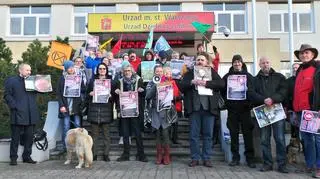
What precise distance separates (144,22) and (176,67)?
10426 mm

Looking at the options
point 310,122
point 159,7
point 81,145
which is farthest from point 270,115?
point 159,7

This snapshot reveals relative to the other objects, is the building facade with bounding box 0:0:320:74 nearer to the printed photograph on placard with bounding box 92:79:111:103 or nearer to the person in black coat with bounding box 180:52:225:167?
the printed photograph on placard with bounding box 92:79:111:103

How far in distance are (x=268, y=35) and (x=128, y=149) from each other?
63.5ft

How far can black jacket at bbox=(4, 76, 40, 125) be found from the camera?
960 centimetres

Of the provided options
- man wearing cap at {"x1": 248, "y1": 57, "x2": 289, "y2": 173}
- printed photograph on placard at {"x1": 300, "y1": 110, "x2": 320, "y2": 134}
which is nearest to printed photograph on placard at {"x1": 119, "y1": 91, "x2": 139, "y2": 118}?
man wearing cap at {"x1": 248, "y1": 57, "x2": 289, "y2": 173}

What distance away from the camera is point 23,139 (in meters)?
9.92

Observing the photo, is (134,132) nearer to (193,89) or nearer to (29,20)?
(193,89)

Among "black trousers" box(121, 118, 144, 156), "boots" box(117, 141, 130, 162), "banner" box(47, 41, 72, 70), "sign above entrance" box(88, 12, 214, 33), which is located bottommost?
"boots" box(117, 141, 130, 162)

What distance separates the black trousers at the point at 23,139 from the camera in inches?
380

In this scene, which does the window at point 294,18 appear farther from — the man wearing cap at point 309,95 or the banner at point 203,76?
the man wearing cap at point 309,95

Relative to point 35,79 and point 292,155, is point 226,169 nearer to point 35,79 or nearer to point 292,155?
point 292,155

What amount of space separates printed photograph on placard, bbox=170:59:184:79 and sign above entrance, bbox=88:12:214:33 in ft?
31.6

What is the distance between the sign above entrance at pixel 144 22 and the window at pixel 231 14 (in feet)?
23.8

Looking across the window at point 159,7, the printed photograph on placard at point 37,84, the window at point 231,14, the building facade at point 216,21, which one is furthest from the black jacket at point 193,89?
the window at point 159,7
